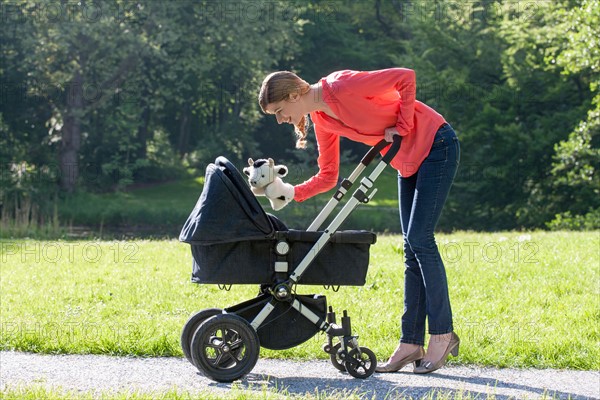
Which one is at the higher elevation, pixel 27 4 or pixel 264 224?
pixel 27 4

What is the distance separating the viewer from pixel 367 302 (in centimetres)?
723

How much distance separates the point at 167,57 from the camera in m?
28.5

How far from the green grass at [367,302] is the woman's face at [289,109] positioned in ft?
A: 5.04

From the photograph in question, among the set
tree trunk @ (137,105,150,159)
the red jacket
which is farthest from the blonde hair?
tree trunk @ (137,105,150,159)

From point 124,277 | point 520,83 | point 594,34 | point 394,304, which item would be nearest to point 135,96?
point 520,83

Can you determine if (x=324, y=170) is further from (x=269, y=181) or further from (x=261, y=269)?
(x=261, y=269)

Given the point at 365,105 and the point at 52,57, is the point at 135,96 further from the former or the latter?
the point at 365,105

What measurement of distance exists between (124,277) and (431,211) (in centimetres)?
446

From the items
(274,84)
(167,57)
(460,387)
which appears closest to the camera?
(460,387)

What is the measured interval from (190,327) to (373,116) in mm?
1561

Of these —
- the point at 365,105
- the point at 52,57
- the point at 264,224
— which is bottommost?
the point at 264,224

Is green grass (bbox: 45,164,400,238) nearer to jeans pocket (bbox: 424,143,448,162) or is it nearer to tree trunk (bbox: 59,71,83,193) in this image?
tree trunk (bbox: 59,71,83,193)

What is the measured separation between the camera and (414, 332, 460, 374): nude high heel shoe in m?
5.23

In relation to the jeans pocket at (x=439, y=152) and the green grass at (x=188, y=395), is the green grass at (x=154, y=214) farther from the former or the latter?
the green grass at (x=188, y=395)
